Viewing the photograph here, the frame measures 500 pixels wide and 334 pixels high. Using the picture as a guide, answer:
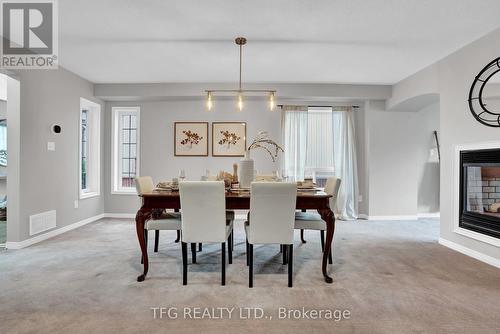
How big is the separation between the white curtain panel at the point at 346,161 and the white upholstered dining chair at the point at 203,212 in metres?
3.50

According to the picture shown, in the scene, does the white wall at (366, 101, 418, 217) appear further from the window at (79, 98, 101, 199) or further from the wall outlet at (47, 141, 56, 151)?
the wall outlet at (47, 141, 56, 151)

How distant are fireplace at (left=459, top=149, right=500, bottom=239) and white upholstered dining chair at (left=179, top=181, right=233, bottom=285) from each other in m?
2.87

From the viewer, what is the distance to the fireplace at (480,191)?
3.03 m

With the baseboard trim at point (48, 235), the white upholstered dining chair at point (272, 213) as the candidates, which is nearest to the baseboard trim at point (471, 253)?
the white upholstered dining chair at point (272, 213)

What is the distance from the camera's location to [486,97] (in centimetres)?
308

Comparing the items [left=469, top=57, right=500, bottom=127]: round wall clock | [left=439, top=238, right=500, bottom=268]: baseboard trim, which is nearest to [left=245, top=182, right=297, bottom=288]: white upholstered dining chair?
[left=439, top=238, right=500, bottom=268]: baseboard trim

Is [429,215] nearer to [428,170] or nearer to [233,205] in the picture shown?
[428,170]

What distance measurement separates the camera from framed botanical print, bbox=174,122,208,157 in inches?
209

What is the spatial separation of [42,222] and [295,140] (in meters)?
4.13

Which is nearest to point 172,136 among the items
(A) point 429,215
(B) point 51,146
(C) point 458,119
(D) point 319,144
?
(B) point 51,146

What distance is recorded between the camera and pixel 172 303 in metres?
2.10

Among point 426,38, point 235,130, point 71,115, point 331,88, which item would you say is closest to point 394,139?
point 331,88

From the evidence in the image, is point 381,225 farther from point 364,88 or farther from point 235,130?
point 235,130

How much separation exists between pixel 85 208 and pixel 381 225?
5.06 metres
